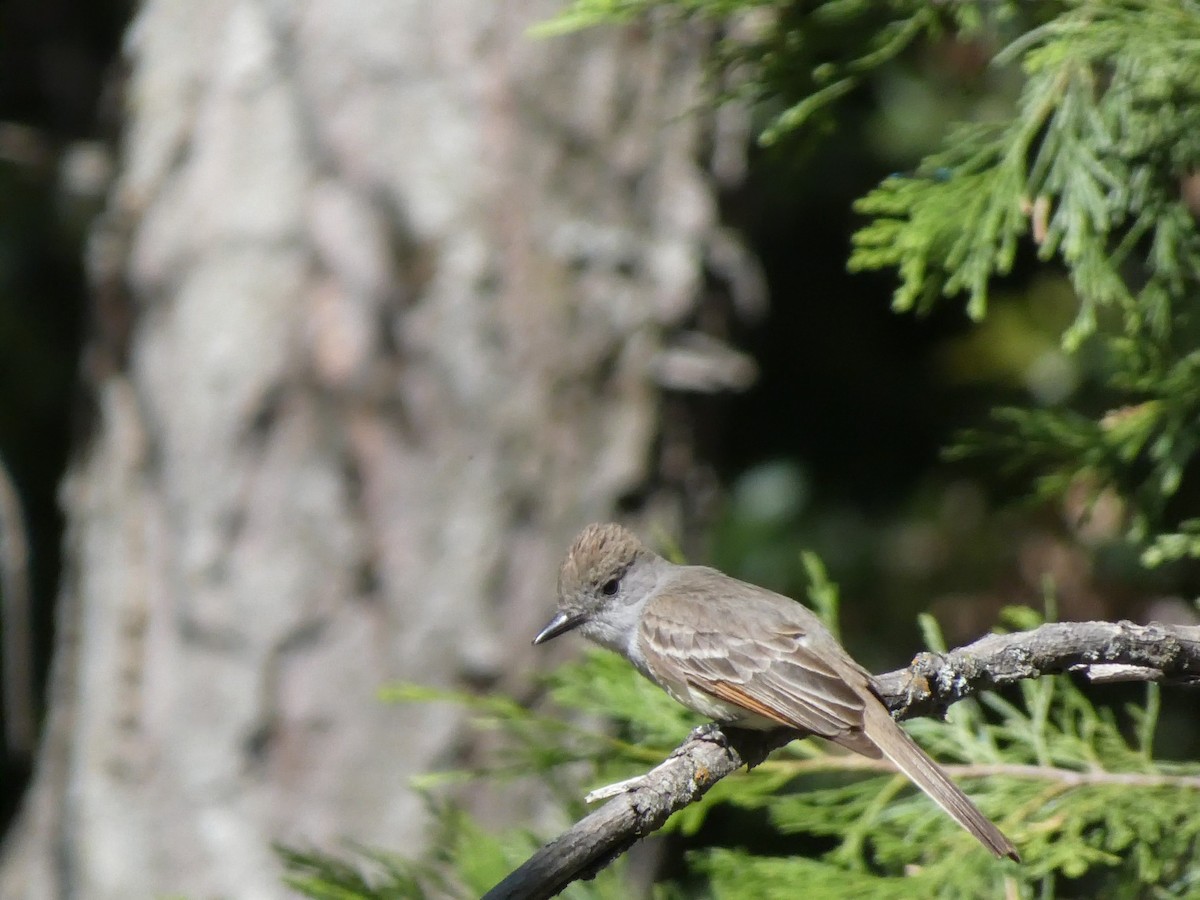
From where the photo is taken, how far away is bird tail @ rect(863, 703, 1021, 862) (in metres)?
2.47

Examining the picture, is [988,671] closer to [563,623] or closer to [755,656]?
[755,656]

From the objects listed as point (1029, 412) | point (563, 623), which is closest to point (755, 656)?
point (563, 623)

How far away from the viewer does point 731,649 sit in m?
3.28

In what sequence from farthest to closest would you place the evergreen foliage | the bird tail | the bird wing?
the bird wing → the evergreen foliage → the bird tail

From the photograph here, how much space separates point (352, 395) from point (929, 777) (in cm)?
258

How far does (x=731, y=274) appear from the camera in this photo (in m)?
5.16

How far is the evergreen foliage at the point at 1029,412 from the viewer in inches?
107

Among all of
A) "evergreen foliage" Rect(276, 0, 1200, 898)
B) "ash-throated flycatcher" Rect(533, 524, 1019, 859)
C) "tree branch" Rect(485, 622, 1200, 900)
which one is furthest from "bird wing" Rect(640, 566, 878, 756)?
"tree branch" Rect(485, 622, 1200, 900)

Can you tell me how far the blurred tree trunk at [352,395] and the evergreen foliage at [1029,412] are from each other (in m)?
1.40

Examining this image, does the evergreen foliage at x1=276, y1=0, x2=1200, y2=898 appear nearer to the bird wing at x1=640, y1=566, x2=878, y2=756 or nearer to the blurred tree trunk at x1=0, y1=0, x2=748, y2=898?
the bird wing at x1=640, y1=566, x2=878, y2=756

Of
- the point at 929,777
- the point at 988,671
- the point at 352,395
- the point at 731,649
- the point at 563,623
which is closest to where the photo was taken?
Answer: the point at 988,671

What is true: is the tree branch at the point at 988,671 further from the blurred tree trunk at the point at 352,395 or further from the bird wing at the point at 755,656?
the blurred tree trunk at the point at 352,395

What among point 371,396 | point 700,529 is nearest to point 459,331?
point 371,396

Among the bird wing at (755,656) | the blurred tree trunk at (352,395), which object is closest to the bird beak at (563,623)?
the bird wing at (755,656)
